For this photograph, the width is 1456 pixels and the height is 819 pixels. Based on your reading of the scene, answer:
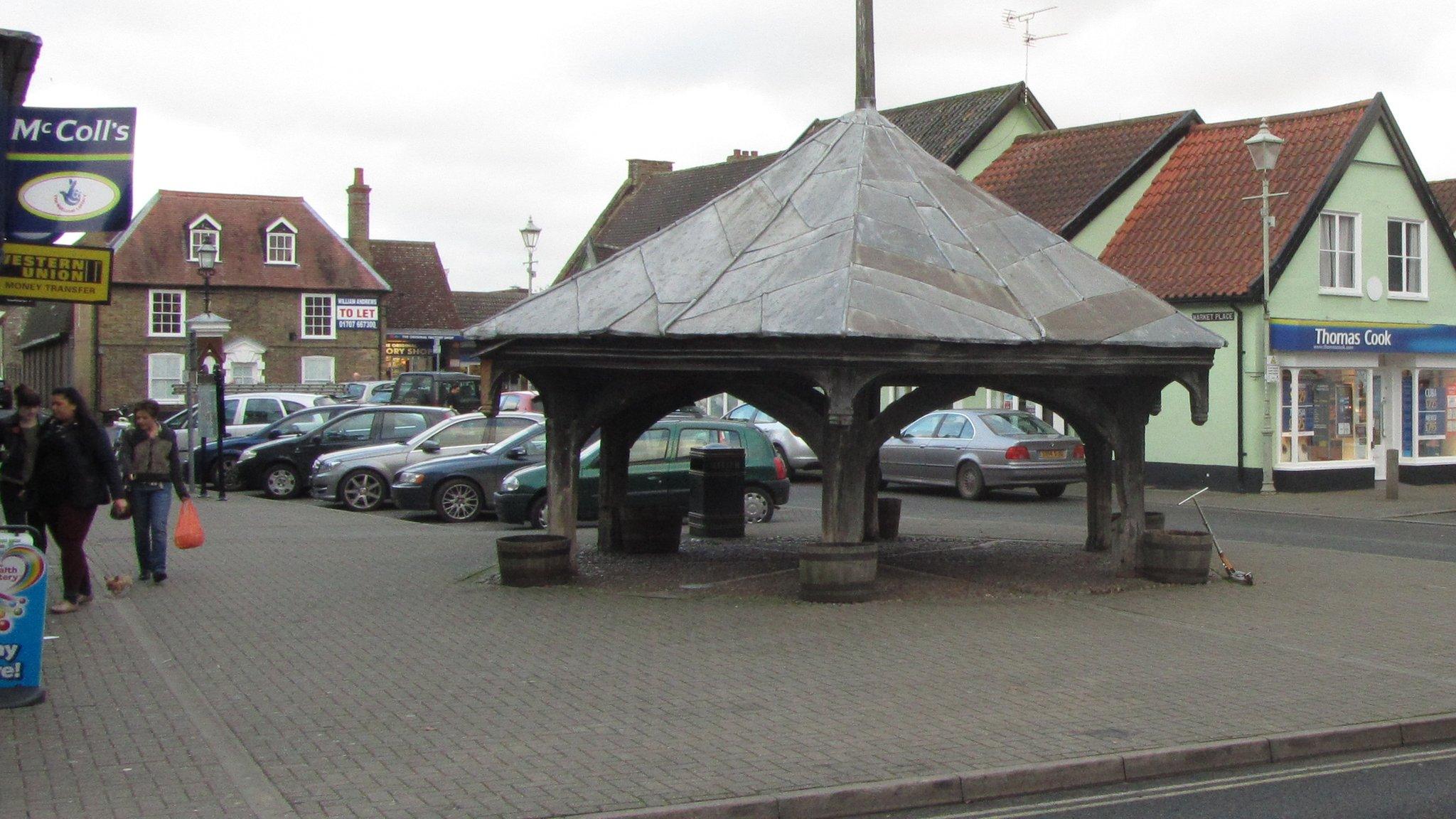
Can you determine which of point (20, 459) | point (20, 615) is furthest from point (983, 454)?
point (20, 615)

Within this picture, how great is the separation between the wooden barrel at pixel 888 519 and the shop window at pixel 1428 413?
16261mm

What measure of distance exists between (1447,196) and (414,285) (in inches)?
1620

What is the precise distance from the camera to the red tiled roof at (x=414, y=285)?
6269 centimetres

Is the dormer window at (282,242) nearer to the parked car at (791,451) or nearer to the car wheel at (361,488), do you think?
the parked car at (791,451)

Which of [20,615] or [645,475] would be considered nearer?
[20,615]

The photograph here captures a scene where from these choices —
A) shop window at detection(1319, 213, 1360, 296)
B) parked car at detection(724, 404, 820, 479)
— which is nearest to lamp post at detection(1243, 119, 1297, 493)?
shop window at detection(1319, 213, 1360, 296)

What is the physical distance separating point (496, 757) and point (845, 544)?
5.37 metres

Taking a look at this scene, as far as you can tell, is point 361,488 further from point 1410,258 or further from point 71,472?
point 1410,258

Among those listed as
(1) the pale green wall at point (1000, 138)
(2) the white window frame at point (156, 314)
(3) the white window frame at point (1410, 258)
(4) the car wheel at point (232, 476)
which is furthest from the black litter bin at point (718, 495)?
(2) the white window frame at point (156, 314)

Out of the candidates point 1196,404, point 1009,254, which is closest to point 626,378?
point 1009,254

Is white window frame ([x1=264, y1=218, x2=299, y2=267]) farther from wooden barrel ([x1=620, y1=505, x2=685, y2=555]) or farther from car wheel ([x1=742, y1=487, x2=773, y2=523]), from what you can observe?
wooden barrel ([x1=620, y1=505, x2=685, y2=555])

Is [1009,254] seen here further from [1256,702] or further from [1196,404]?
[1256,702]

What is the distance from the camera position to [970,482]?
2517cm

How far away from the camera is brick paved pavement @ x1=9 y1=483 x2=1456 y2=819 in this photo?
684 cm
